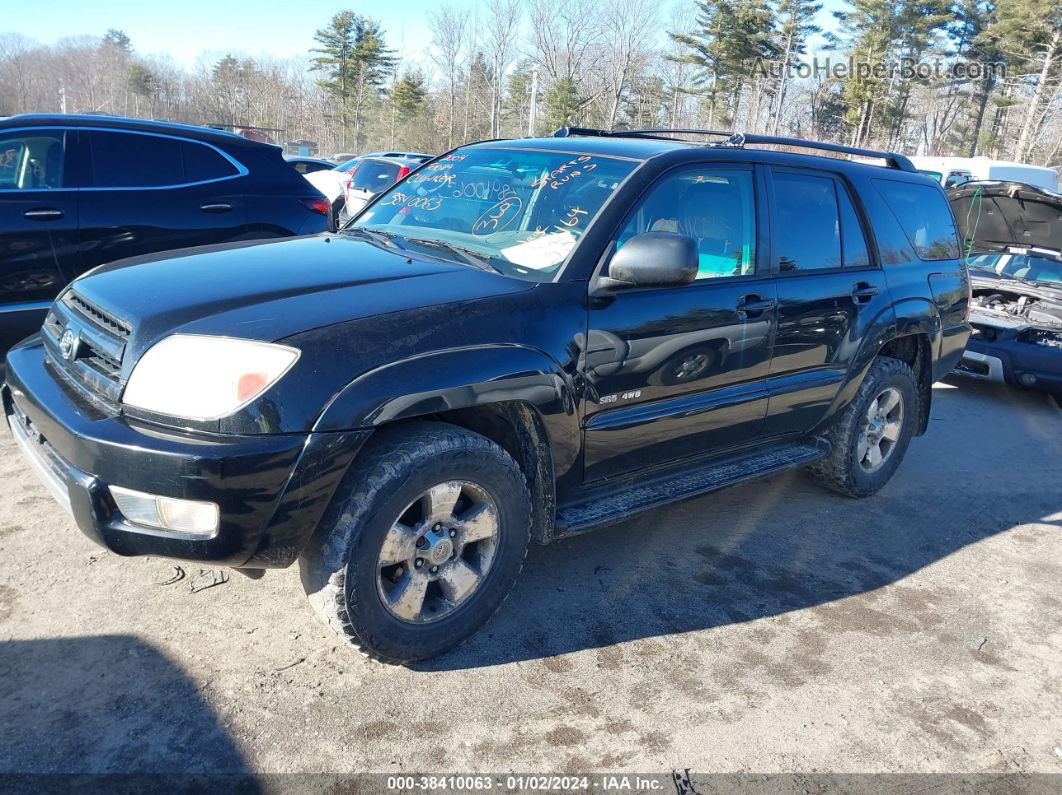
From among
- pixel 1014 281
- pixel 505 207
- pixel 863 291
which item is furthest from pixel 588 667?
pixel 1014 281

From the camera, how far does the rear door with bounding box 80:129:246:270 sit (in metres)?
5.42

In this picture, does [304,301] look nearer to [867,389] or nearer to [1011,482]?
[867,389]

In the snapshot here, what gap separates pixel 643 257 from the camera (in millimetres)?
3010

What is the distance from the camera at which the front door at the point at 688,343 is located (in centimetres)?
316

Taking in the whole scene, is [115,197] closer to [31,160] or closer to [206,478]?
[31,160]

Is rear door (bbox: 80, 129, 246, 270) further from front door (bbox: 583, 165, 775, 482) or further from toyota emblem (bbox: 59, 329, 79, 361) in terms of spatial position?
front door (bbox: 583, 165, 775, 482)

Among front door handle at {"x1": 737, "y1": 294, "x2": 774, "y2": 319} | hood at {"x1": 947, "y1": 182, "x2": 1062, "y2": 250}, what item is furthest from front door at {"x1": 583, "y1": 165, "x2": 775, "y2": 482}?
hood at {"x1": 947, "y1": 182, "x2": 1062, "y2": 250}

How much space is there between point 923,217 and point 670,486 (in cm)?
269

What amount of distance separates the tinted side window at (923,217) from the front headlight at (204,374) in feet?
12.1

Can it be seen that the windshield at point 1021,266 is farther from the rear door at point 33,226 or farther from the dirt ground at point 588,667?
the rear door at point 33,226

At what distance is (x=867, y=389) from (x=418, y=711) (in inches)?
125

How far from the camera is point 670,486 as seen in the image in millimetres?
3590

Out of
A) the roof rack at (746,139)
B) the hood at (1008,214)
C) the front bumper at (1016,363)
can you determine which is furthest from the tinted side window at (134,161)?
the hood at (1008,214)

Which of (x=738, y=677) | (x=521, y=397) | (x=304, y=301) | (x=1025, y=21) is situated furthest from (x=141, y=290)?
(x=1025, y=21)
